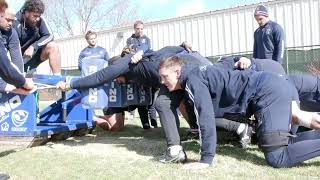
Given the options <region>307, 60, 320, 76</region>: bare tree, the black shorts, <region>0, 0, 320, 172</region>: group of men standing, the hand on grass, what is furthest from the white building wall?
the hand on grass

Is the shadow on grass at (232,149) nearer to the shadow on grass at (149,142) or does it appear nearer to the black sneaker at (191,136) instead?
the shadow on grass at (149,142)

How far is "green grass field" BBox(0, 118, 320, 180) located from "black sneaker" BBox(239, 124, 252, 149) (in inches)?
3.0

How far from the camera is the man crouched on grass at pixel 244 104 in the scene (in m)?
4.46

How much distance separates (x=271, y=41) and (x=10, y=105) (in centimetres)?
379

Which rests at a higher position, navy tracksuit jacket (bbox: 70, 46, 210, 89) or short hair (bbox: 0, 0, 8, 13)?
short hair (bbox: 0, 0, 8, 13)

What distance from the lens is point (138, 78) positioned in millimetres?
5793

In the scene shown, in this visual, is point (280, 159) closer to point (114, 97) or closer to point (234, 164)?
point (234, 164)

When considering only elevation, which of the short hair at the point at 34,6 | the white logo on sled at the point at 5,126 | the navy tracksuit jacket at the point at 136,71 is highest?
the short hair at the point at 34,6

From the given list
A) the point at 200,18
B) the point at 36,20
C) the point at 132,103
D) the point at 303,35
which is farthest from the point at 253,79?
the point at 200,18

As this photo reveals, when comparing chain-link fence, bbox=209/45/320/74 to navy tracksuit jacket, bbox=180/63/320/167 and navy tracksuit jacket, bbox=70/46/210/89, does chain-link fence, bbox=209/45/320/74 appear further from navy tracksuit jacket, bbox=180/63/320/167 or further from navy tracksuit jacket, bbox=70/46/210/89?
navy tracksuit jacket, bbox=180/63/320/167

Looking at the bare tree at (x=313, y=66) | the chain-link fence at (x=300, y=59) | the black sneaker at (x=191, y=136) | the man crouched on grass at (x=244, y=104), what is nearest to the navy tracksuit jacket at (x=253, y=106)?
the man crouched on grass at (x=244, y=104)

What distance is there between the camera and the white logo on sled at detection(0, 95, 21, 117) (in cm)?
589

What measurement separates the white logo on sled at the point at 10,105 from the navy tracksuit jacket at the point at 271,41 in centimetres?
363

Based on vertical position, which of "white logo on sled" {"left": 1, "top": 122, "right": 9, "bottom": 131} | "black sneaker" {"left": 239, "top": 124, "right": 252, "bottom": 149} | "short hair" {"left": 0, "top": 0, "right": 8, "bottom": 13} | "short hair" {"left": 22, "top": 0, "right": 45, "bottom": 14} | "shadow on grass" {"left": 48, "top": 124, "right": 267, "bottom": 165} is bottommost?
"shadow on grass" {"left": 48, "top": 124, "right": 267, "bottom": 165}
